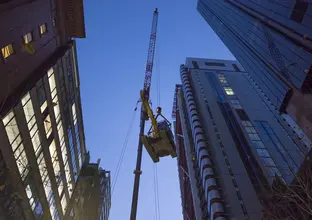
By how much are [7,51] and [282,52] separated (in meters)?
37.7

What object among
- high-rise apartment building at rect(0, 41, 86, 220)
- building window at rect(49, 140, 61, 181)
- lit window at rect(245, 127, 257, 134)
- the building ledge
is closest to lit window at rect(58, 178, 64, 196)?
high-rise apartment building at rect(0, 41, 86, 220)

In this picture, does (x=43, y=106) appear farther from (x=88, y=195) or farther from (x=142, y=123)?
(x=88, y=195)

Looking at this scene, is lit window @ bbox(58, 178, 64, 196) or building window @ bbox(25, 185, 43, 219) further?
lit window @ bbox(58, 178, 64, 196)

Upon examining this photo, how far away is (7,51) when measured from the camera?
23766mm

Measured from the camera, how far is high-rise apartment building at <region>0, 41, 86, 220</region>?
80.7ft

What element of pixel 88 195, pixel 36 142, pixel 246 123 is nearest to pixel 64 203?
pixel 36 142

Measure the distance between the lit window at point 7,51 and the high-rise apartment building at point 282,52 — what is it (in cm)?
3485

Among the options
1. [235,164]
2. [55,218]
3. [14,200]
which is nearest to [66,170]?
[55,218]

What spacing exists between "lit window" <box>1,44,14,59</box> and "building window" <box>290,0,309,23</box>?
36.0 meters

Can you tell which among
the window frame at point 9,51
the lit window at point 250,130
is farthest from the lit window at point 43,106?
the lit window at point 250,130

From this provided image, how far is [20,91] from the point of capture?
25.2 m

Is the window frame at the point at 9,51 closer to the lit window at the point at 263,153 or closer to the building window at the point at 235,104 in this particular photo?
the lit window at the point at 263,153

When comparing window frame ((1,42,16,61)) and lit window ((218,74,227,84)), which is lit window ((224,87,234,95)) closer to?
lit window ((218,74,227,84))

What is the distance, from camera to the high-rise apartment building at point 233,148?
37.6 metres
